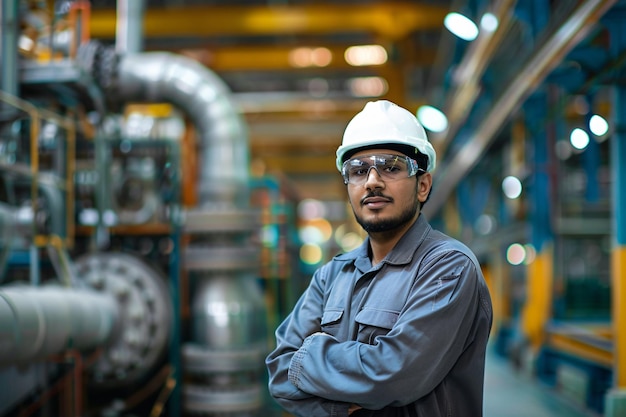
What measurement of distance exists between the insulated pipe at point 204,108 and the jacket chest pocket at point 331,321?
475cm

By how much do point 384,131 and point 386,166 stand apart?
0.12 meters

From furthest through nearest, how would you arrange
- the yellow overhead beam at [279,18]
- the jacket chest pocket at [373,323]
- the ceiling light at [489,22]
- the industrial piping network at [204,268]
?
the yellow overhead beam at [279,18]
the ceiling light at [489,22]
the industrial piping network at [204,268]
the jacket chest pocket at [373,323]

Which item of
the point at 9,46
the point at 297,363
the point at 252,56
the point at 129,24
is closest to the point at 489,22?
the point at 129,24

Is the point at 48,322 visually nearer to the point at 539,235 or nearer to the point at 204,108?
the point at 204,108

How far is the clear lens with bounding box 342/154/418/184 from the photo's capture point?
2.29m

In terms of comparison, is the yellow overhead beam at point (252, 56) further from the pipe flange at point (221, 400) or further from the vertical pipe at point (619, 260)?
the vertical pipe at point (619, 260)

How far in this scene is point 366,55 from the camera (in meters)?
15.3

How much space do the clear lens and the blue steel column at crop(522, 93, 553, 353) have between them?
6.37 meters

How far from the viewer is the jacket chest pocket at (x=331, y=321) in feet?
7.63

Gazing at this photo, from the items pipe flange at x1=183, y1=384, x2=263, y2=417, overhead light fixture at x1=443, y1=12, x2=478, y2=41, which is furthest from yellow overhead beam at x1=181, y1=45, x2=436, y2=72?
pipe flange at x1=183, y1=384, x2=263, y2=417

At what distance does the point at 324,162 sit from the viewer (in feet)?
80.6

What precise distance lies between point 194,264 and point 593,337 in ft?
13.4

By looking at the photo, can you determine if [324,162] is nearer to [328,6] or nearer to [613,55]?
[328,6]

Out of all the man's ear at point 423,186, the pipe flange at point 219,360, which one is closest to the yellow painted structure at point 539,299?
the pipe flange at point 219,360
